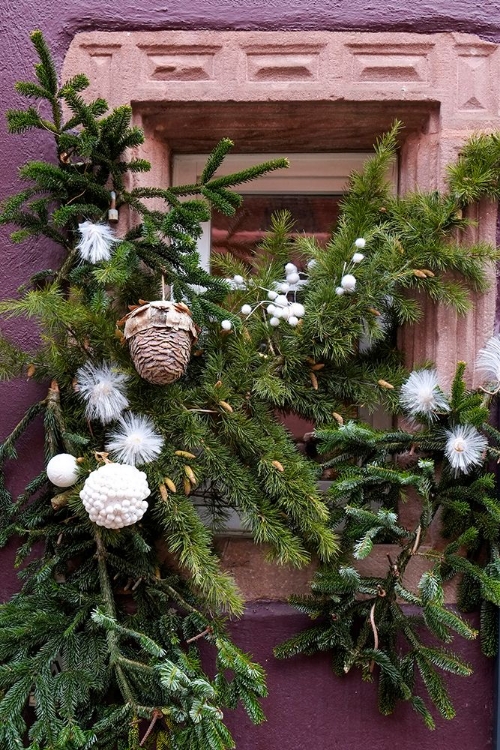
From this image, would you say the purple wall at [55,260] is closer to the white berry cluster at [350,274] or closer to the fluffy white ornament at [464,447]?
the fluffy white ornament at [464,447]

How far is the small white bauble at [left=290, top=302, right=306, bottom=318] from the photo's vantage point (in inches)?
51.4

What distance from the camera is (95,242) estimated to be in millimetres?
1290

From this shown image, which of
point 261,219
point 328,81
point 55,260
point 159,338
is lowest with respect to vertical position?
point 159,338

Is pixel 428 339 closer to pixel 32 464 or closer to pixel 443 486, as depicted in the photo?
pixel 443 486

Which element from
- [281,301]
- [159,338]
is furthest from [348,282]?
[159,338]

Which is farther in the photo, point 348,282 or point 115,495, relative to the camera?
point 348,282

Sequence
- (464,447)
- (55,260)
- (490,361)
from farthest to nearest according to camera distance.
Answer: (55,260), (490,361), (464,447)

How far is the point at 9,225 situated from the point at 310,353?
75 cm

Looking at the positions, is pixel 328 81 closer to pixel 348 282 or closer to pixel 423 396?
pixel 348 282

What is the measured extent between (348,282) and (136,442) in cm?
52

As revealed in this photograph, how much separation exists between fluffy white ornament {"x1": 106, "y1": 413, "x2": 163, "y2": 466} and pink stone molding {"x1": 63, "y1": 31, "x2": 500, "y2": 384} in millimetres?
581

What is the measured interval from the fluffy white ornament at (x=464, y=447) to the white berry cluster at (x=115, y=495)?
590 millimetres

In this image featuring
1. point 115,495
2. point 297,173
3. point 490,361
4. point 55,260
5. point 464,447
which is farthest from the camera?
point 297,173

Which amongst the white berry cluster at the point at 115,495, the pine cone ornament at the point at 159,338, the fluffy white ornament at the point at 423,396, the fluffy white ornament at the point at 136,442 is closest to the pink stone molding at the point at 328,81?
the fluffy white ornament at the point at 423,396
